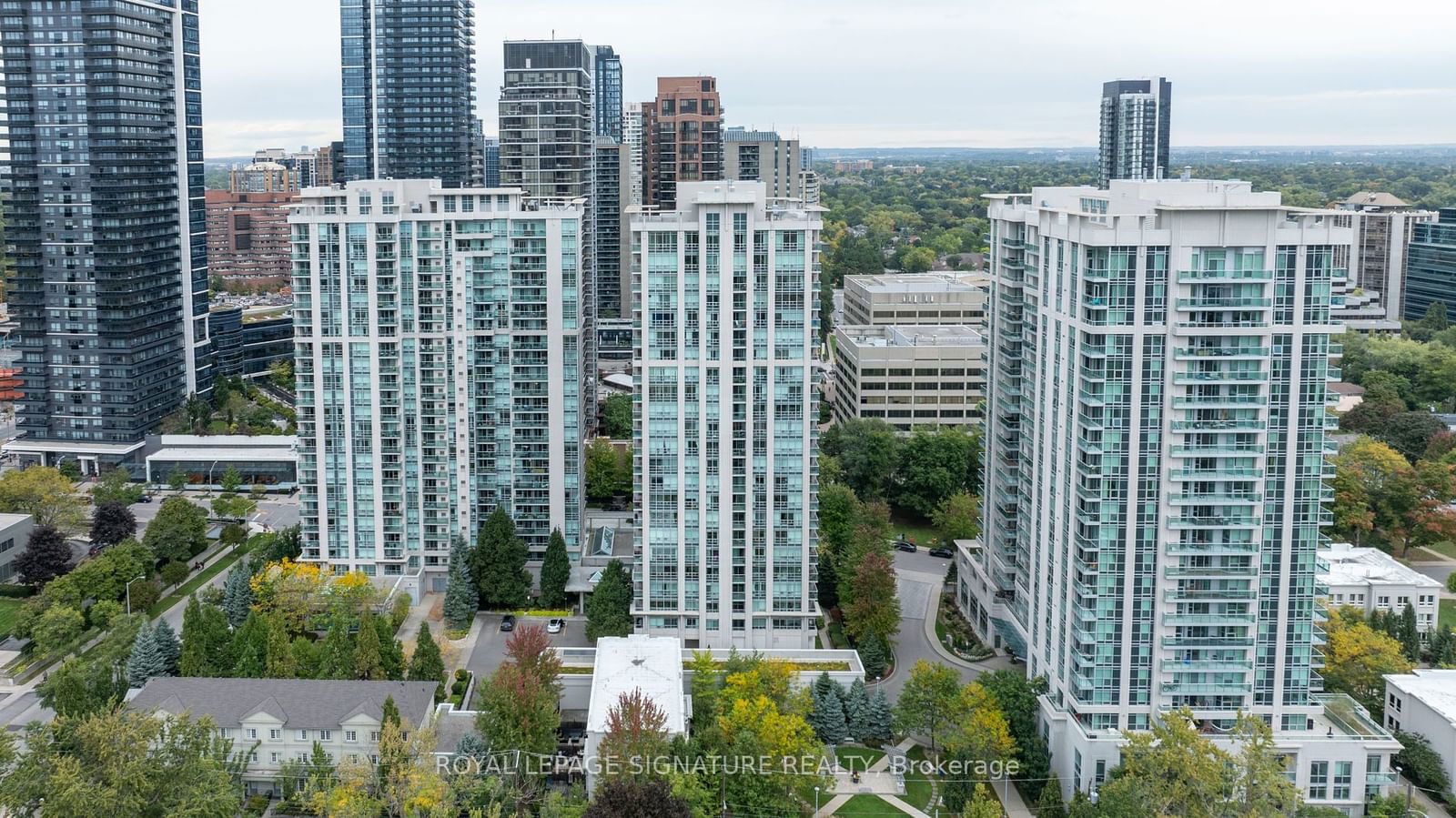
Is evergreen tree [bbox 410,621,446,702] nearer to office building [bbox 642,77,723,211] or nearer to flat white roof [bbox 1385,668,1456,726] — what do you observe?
flat white roof [bbox 1385,668,1456,726]

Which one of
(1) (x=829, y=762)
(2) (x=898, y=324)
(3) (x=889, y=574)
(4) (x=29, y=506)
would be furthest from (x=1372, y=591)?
(4) (x=29, y=506)

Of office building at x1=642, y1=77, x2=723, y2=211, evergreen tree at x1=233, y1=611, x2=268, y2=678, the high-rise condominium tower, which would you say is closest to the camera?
evergreen tree at x1=233, y1=611, x2=268, y2=678

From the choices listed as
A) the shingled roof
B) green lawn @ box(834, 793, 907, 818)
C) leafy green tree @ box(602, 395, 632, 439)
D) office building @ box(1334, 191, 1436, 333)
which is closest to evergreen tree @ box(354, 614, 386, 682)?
the shingled roof

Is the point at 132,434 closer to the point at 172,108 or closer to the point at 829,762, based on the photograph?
the point at 172,108

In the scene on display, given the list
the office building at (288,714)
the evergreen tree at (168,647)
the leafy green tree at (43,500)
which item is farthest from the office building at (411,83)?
the office building at (288,714)

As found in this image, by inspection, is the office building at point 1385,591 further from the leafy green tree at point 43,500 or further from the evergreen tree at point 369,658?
the leafy green tree at point 43,500
